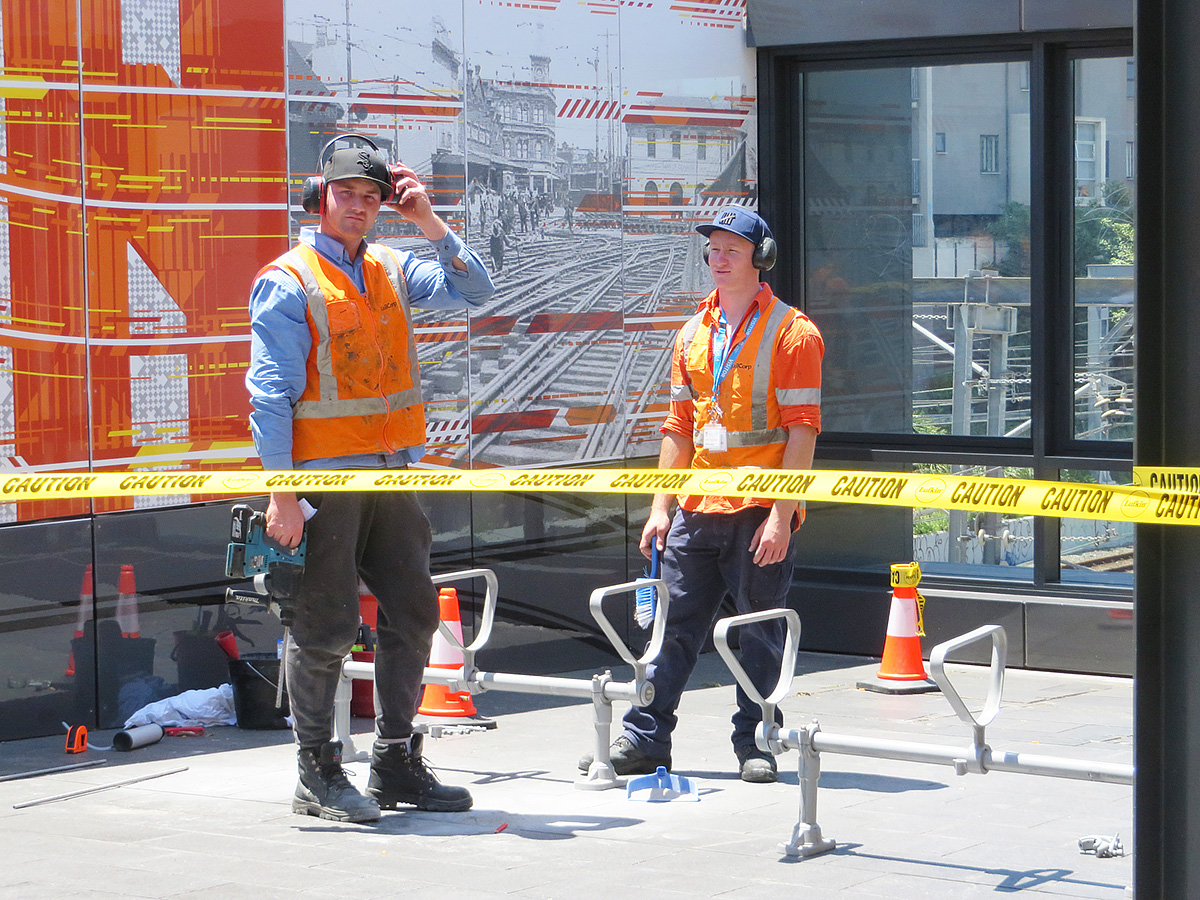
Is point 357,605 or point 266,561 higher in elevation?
point 266,561

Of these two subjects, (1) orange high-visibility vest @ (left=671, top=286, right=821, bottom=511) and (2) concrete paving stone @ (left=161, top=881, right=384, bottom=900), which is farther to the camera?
(1) orange high-visibility vest @ (left=671, top=286, right=821, bottom=511)

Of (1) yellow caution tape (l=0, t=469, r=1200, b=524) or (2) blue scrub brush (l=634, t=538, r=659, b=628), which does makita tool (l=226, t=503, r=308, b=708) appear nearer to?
(1) yellow caution tape (l=0, t=469, r=1200, b=524)

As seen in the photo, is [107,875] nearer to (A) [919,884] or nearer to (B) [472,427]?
(A) [919,884]

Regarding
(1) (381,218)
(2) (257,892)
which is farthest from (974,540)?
(2) (257,892)

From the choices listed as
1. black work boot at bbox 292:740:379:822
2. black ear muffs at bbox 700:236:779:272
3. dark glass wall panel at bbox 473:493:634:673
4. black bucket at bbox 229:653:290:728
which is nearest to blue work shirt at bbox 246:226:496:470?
black work boot at bbox 292:740:379:822

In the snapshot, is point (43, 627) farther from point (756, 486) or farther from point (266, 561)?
point (756, 486)

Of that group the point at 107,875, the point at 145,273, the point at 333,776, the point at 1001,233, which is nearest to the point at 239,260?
the point at 145,273

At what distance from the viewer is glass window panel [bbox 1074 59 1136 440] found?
9031 mm

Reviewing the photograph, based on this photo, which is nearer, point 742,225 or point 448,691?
point 742,225

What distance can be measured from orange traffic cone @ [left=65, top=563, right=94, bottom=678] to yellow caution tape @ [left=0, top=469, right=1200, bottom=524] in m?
0.84

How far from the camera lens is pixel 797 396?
6.43m

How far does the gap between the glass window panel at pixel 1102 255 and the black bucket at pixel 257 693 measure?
4426 mm

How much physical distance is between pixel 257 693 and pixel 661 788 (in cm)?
226

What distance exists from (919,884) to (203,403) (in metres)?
4.20
